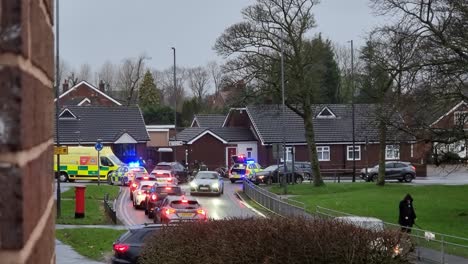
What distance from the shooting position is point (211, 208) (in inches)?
1415

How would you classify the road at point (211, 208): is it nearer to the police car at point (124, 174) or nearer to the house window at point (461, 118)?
the police car at point (124, 174)

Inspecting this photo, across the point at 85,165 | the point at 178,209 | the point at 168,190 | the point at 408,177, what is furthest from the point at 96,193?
the point at 408,177

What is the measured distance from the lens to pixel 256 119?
73375 millimetres

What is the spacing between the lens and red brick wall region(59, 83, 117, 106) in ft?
324

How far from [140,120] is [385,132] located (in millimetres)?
39476

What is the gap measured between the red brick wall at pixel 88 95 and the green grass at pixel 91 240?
75.7 metres

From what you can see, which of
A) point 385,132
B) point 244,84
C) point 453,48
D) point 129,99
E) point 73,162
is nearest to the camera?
point 453,48

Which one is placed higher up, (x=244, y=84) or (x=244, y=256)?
(x=244, y=84)

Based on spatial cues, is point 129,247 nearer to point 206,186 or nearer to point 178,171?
point 206,186

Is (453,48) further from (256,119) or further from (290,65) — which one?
(256,119)

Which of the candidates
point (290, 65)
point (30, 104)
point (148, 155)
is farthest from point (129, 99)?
point (30, 104)

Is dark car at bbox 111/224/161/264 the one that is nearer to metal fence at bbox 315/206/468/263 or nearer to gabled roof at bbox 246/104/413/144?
metal fence at bbox 315/206/468/263

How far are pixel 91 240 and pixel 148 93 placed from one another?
103 m

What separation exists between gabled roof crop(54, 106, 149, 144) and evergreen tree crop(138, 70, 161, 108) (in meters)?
53.1
